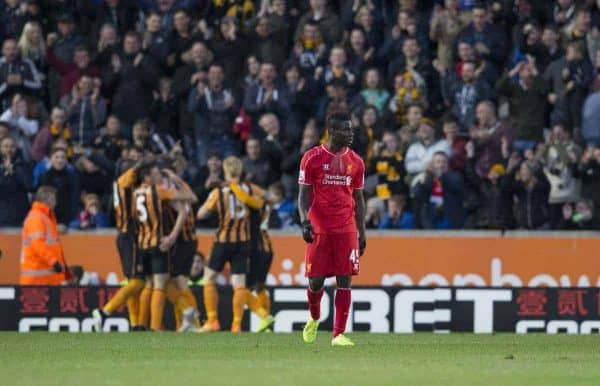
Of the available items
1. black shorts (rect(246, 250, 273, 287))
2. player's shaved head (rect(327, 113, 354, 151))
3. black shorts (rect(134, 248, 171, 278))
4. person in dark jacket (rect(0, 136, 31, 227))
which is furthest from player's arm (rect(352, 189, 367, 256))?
person in dark jacket (rect(0, 136, 31, 227))

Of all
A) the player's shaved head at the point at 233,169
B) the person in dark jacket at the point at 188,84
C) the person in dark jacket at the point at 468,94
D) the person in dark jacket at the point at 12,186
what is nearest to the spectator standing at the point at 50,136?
the person in dark jacket at the point at 12,186

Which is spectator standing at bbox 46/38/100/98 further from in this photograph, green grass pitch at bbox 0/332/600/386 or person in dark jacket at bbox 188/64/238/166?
green grass pitch at bbox 0/332/600/386

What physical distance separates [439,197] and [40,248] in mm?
5409

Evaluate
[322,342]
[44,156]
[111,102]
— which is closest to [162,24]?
[111,102]

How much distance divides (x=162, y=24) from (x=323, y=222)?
10405mm

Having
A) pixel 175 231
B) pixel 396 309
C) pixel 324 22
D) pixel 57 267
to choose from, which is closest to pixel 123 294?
pixel 175 231

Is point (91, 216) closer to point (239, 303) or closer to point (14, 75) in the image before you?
point (14, 75)

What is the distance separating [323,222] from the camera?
583 inches

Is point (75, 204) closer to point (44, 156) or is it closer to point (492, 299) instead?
point (44, 156)

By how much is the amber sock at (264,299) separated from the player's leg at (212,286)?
0.57m

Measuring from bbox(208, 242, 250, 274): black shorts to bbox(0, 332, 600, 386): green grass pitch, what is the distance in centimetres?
154

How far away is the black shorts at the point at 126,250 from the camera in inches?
763

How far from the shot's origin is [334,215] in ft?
48.5

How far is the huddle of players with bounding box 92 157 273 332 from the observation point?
19.0 m
